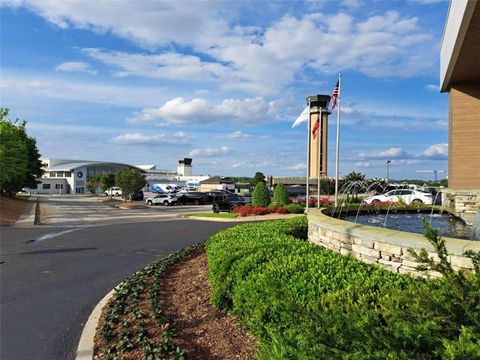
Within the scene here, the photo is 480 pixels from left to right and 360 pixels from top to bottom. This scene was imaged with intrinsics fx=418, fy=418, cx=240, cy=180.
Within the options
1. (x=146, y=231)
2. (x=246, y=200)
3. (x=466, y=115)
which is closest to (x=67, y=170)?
(x=246, y=200)

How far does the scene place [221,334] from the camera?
15.9ft

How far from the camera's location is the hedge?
2.53 m

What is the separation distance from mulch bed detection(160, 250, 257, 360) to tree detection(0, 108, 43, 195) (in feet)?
A: 77.7

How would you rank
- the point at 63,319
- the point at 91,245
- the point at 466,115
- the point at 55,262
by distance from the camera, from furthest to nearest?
the point at 466,115 < the point at 91,245 < the point at 55,262 < the point at 63,319

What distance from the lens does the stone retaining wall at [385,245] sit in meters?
4.45

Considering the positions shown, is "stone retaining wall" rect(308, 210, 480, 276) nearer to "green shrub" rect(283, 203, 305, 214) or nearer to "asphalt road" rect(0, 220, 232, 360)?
"asphalt road" rect(0, 220, 232, 360)

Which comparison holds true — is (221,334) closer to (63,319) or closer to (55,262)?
(63,319)

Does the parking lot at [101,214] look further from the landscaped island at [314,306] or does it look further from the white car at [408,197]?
the landscaped island at [314,306]

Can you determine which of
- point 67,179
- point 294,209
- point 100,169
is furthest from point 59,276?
point 100,169

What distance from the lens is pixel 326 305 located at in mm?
3596

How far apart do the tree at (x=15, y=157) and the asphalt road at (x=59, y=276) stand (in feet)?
42.4

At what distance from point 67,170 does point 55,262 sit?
351 feet

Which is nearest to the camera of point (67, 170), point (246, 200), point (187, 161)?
point (246, 200)

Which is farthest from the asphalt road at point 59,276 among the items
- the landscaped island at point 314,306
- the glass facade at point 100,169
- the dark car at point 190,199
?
the glass facade at point 100,169
